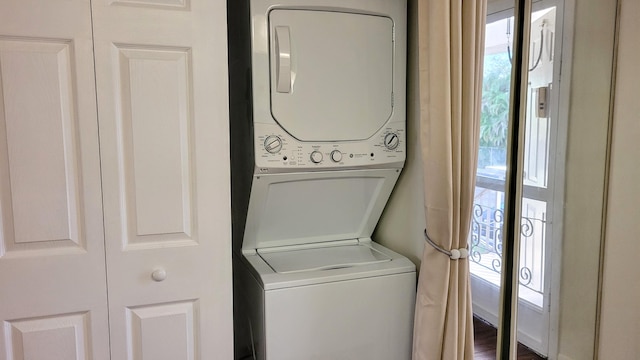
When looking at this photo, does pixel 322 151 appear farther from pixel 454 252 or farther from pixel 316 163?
pixel 454 252

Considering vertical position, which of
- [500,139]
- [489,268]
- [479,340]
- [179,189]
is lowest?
[479,340]

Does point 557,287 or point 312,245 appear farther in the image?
point 312,245

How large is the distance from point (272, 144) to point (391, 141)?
507mm

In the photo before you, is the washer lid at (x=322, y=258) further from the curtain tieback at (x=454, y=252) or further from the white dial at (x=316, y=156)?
the white dial at (x=316, y=156)

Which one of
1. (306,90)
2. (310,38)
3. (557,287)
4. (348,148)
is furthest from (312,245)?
(557,287)

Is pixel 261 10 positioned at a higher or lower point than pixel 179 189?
higher

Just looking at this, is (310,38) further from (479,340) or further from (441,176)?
(479,340)

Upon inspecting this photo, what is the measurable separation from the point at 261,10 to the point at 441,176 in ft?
2.85

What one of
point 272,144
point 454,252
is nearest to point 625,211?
point 454,252

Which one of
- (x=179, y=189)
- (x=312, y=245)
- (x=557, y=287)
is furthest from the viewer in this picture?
(x=312, y=245)

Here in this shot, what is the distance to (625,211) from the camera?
1705 millimetres

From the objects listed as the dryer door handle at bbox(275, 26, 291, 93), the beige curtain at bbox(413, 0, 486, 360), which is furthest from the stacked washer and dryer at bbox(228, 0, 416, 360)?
the beige curtain at bbox(413, 0, 486, 360)

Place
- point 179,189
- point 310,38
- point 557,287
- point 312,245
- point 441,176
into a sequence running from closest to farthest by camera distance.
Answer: point 179,189 < point 441,176 < point 310,38 < point 557,287 < point 312,245

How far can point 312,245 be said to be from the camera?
81.3 inches
